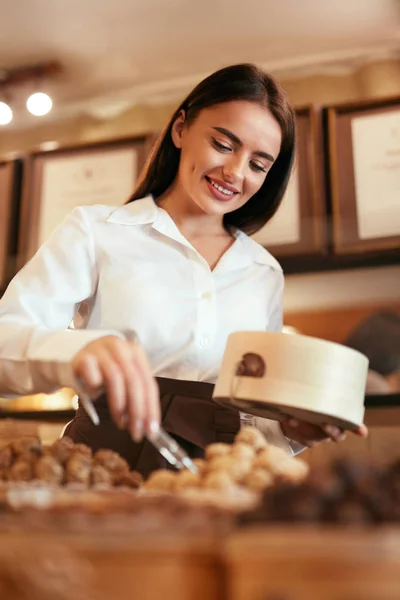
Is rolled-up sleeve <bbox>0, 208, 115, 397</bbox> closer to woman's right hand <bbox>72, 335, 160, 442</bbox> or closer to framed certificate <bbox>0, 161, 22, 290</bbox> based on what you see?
woman's right hand <bbox>72, 335, 160, 442</bbox>

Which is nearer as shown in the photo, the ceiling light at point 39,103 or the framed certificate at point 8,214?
the framed certificate at point 8,214

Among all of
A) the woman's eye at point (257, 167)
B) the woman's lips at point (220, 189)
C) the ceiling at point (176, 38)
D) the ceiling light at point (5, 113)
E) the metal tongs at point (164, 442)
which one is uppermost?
the ceiling at point (176, 38)

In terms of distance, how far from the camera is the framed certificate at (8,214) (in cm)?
275

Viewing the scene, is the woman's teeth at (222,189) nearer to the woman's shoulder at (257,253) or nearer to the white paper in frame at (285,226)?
the woman's shoulder at (257,253)

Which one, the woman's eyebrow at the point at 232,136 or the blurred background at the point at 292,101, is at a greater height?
the blurred background at the point at 292,101

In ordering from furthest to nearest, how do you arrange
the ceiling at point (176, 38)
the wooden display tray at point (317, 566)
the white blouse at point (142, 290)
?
the ceiling at point (176, 38) < the white blouse at point (142, 290) < the wooden display tray at point (317, 566)

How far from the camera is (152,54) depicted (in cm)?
281

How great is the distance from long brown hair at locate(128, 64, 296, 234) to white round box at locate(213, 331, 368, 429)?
589mm

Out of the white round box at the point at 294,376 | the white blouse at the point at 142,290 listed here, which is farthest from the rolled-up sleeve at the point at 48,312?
the white round box at the point at 294,376

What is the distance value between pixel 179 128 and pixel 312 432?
0.72 metres

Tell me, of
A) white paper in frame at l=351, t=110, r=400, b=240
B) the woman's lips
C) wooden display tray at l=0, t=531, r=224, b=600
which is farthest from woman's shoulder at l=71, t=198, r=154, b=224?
white paper in frame at l=351, t=110, r=400, b=240

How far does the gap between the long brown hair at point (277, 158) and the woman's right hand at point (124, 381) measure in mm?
742

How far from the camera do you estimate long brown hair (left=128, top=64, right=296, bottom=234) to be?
4.66 feet

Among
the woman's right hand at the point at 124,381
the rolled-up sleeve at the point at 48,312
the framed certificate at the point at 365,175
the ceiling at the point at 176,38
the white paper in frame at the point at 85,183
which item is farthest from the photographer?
the white paper in frame at the point at 85,183
